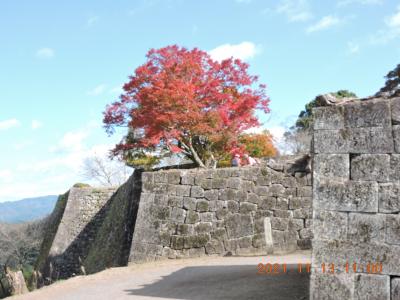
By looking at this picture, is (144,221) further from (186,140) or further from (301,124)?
(301,124)

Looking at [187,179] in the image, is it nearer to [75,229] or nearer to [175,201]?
[175,201]

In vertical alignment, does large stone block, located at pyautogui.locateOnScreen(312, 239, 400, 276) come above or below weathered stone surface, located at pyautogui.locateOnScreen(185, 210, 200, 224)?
below

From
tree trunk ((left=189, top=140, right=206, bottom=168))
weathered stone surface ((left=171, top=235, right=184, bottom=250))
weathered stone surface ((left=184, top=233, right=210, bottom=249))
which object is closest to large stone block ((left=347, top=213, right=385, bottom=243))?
weathered stone surface ((left=184, top=233, right=210, bottom=249))

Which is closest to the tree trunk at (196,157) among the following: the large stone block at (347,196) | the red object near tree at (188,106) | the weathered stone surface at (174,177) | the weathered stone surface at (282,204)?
the red object near tree at (188,106)

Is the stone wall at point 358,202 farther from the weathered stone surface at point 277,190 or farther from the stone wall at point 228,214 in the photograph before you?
the weathered stone surface at point 277,190

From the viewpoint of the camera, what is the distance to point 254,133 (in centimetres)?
1816

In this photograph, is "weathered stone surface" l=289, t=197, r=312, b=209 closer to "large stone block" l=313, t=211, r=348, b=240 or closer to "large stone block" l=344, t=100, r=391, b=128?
"large stone block" l=313, t=211, r=348, b=240

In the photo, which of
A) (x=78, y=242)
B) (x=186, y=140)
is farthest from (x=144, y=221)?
(x=78, y=242)

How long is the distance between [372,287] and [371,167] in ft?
4.46

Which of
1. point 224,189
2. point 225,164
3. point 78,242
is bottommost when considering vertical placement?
point 78,242

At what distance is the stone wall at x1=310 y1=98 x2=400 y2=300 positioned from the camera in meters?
5.21

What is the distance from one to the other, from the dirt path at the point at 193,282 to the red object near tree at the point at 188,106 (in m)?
4.89

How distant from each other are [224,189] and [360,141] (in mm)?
6398

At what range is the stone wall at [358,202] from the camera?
521 cm
